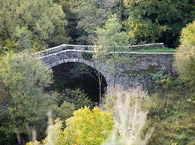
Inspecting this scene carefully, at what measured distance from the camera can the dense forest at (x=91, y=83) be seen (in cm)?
859

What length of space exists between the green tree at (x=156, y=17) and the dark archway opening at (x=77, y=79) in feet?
19.6

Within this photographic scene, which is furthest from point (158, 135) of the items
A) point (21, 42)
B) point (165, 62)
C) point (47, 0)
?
point (47, 0)

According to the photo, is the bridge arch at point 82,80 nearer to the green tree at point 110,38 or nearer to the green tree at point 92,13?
the green tree at point 92,13

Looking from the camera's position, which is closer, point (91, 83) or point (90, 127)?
point (90, 127)

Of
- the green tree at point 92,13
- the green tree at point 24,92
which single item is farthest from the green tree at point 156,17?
the green tree at point 24,92

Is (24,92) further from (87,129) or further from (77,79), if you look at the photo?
(77,79)

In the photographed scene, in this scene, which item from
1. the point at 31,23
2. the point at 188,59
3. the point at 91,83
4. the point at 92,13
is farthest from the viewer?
the point at 91,83

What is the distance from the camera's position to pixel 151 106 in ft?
43.8

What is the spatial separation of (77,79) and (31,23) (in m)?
7.31

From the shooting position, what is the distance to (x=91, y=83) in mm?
25094

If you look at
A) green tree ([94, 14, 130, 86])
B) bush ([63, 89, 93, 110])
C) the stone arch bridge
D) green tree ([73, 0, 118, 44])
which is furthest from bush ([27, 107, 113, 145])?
green tree ([73, 0, 118, 44])

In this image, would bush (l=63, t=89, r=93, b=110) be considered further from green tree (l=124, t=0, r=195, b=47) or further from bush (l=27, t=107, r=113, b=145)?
bush (l=27, t=107, r=113, b=145)

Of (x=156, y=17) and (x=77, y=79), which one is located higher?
(x=156, y=17)

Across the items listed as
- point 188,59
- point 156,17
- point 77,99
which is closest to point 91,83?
point 77,99
